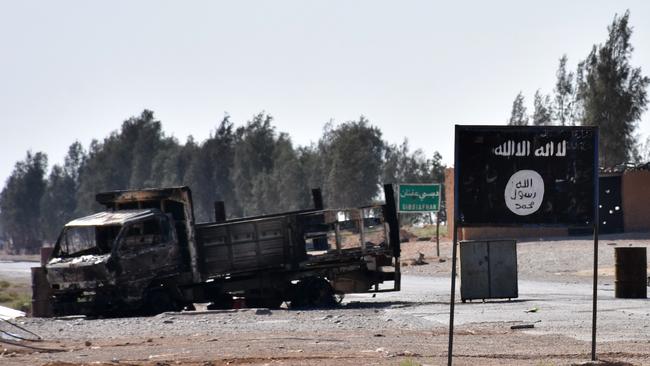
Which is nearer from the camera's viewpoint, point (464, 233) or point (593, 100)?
point (464, 233)

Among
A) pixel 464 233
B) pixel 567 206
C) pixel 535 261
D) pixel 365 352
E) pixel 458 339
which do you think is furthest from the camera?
pixel 464 233

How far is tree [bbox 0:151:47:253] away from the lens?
177500mm

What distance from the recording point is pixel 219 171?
13562 cm

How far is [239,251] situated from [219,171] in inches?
4256

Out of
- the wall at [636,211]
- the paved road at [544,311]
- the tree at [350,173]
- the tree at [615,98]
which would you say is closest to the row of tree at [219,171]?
the tree at [350,173]

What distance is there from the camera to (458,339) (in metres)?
18.6

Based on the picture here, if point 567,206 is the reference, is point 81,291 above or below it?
below

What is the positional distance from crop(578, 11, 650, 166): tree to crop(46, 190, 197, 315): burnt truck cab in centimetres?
5966

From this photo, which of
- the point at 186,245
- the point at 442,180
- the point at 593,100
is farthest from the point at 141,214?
the point at 442,180

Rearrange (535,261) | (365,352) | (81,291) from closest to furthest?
(365,352) < (81,291) < (535,261)

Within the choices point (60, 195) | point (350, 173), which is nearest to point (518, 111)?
point (350, 173)

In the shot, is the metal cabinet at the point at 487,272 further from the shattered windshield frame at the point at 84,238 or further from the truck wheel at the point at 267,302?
the shattered windshield frame at the point at 84,238

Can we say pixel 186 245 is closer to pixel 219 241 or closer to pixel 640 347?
Answer: pixel 219 241

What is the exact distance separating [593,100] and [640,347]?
69.0 m
